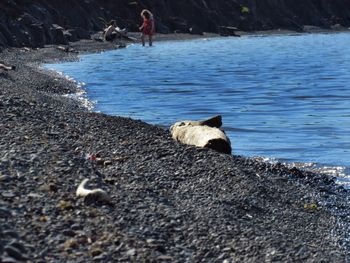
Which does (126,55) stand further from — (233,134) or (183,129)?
(183,129)

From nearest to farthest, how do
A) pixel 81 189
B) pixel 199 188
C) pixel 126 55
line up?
pixel 81 189 → pixel 199 188 → pixel 126 55

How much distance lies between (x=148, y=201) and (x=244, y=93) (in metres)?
19.9

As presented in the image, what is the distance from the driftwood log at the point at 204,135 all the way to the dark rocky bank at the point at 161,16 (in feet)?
87.9

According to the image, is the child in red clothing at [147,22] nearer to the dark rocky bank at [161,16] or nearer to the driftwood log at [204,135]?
the dark rocky bank at [161,16]

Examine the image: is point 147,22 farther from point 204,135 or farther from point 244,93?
point 204,135

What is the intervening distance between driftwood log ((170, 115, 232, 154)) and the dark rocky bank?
26783 mm

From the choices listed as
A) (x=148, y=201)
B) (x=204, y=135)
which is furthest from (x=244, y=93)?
(x=148, y=201)

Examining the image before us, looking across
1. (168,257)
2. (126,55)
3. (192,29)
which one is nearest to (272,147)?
(168,257)

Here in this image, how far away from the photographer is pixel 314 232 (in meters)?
9.68

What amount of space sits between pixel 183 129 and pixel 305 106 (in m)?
10.7

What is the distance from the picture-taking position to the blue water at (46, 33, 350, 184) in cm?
1761

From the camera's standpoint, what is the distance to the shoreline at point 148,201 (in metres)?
7.24

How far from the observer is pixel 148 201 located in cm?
909

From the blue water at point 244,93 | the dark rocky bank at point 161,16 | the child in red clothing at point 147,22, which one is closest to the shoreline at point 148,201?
the blue water at point 244,93
